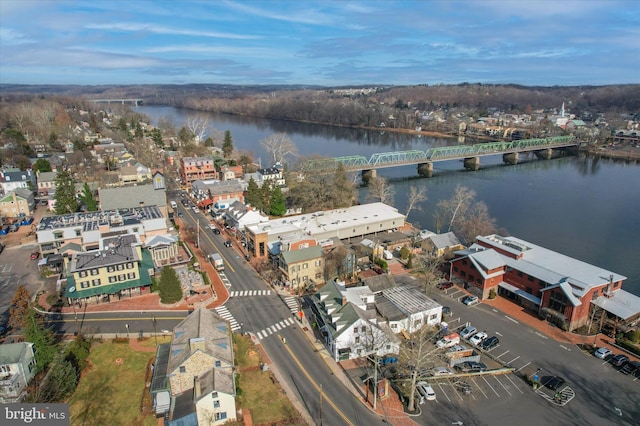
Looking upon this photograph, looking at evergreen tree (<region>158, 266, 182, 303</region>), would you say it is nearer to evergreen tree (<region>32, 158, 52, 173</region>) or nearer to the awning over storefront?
the awning over storefront

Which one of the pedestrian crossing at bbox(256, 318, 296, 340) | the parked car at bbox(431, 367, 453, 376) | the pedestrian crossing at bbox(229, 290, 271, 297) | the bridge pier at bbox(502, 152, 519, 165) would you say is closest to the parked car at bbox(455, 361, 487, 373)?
the parked car at bbox(431, 367, 453, 376)

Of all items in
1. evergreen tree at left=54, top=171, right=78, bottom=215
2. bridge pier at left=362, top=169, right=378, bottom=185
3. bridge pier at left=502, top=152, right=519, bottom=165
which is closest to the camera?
evergreen tree at left=54, top=171, right=78, bottom=215

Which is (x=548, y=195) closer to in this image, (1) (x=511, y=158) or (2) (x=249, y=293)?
(1) (x=511, y=158)

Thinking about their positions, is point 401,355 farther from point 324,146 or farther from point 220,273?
point 324,146

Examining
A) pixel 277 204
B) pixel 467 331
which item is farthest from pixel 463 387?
pixel 277 204

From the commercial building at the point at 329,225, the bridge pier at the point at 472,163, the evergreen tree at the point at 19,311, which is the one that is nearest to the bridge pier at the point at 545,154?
the bridge pier at the point at 472,163
